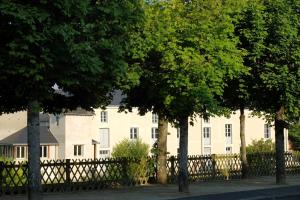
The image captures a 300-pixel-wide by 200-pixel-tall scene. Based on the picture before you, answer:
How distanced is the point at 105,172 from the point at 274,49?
8712mm

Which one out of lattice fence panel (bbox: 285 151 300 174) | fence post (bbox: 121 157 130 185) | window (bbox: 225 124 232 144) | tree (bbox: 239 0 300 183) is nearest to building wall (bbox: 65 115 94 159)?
window (bbox: 225 124 232 144)

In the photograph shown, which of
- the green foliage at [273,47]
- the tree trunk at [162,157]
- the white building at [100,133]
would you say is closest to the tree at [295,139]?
the white building at [100,133]

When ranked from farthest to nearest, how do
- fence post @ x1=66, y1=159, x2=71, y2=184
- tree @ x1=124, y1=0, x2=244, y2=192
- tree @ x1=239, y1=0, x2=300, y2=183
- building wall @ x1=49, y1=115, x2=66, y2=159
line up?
1. building wall @ x1=49, y1=115, x2=66, y2=159
2. tree @ x1=239, y1=0, x2=300, y2=183
3. fence post @ x1=66, y1=159, x2=71, y2=184
4. tree @ x1=124, y1=0, x2=244, y2=192

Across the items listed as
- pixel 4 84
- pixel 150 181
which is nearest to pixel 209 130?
pixel 150 181

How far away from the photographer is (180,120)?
71.9 feet

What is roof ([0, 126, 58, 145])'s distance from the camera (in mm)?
66312

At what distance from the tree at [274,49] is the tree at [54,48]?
8.50m

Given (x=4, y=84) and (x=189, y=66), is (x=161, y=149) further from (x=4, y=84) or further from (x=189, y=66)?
(x=4, y=84)

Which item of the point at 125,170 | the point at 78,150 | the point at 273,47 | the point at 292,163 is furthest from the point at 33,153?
the point at 78,150

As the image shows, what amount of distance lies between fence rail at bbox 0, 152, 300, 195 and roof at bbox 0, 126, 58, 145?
127 feet

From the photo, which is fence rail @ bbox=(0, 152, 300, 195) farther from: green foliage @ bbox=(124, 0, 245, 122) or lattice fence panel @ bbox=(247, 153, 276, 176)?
green foliage @ bbox=(124, 0, 245, 122)

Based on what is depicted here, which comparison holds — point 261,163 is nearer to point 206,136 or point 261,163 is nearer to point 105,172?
point 105,172

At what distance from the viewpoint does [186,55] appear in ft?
65.3

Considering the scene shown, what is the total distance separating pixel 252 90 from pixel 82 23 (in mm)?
12228
